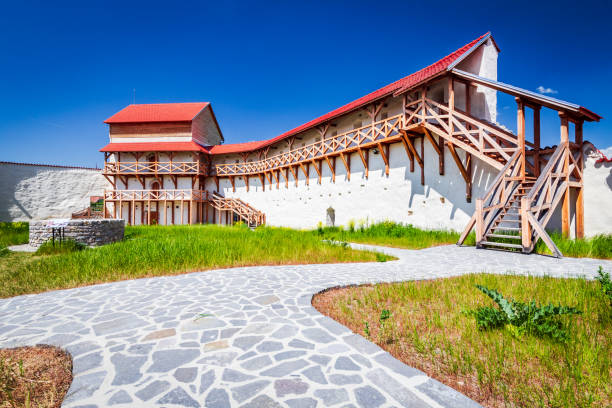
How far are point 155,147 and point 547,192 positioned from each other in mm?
24818

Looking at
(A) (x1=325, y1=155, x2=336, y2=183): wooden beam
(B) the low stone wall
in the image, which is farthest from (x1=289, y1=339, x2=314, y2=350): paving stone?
(A) (x1=325, y1=155, x2=336, y2=183): wooden beam

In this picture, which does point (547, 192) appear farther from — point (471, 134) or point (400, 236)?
point (400, 236)

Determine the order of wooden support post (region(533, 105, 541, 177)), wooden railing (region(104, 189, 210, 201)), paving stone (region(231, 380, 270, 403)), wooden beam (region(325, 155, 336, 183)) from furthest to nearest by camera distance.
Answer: wooden railing (region(104, 189, 210, 201)) → wooden beam (region(325, 155, 336, 183)) → wooden support post (region(533, 105, 541, 177)) → paving stone (region(231, 380, 270, 403))

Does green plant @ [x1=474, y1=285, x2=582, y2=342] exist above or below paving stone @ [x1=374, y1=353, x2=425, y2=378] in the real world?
above

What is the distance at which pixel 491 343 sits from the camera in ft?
8.07

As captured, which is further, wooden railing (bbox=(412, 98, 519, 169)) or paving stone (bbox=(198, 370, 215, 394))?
wooden railing (bbox=(412, 98, 519, 169))

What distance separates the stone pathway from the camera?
1852 millimetres

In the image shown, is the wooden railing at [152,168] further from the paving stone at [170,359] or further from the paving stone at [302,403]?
the paving stone at [302,403]

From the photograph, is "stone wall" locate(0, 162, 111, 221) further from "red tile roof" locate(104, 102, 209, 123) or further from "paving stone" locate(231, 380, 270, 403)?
"paving stone" locate(231, 380, 270, 403)

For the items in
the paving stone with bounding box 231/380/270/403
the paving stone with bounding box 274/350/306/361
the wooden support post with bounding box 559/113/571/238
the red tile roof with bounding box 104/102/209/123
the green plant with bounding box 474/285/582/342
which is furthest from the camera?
the red tile roof with bounding box 104/102/209/123

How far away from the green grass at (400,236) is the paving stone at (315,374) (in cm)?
773

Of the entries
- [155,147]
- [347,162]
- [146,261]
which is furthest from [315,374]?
[155,147]

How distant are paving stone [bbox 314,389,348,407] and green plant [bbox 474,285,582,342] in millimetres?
1632

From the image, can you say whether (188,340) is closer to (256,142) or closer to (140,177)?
(256,142)
